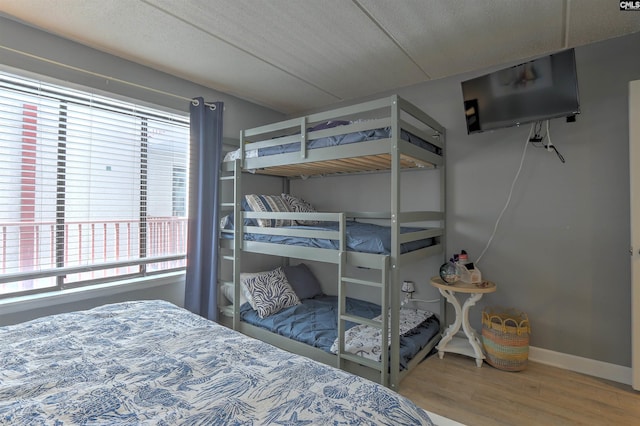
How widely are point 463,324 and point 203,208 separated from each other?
95.3 inches

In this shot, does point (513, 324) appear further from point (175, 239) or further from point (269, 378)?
point (175, 239)

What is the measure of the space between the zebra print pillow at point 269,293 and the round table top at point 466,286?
4.41 feet

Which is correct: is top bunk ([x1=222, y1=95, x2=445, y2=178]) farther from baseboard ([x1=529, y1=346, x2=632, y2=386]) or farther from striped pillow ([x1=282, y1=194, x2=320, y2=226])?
baseboard ([x1=529, y1=346, x2=632, y2=386])

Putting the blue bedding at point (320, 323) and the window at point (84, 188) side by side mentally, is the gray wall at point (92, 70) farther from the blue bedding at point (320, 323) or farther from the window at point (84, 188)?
the blue bedding at point (320, 323)

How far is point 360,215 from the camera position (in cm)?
249

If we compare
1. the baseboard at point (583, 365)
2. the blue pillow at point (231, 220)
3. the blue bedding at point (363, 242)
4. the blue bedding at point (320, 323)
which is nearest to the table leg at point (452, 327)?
the blue bedding at point (320, 323)

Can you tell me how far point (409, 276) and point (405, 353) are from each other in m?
0.88

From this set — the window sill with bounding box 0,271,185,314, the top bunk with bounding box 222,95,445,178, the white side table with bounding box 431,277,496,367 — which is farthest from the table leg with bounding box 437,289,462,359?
the window sill with bounding box 0,271,185,314

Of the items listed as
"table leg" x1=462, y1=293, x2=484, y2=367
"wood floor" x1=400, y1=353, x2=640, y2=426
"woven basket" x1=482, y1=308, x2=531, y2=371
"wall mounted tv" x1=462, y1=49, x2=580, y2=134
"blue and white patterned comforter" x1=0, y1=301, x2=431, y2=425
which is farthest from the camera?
"table leg" x1=462, y1=293, x2=484, y2=367

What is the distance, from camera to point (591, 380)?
6.84 ft

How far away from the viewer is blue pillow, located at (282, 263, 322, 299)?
10.5ft

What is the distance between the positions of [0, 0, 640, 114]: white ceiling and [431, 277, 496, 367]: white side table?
1.74 metres

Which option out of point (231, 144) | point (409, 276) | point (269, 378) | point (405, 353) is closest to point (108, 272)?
point (231, 144)

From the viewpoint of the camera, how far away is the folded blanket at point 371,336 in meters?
2.08
